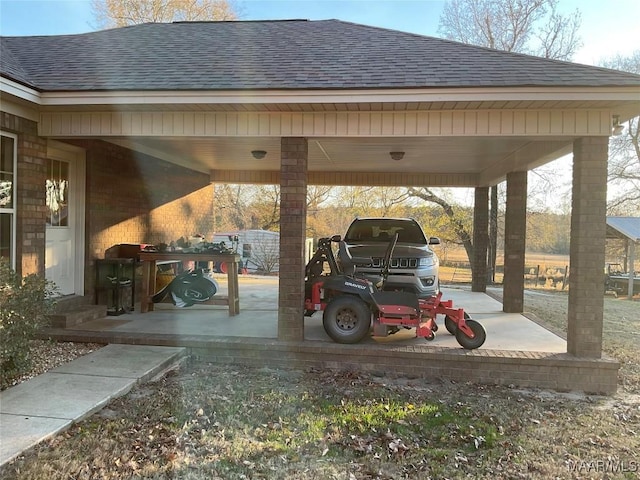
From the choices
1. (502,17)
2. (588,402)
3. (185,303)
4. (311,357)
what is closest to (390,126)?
(311,357)

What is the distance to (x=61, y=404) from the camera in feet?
14.2

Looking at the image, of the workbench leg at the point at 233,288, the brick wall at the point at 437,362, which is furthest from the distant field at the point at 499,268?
the brick wall at the point at 437,362

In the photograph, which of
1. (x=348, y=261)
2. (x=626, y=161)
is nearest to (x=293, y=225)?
(x=348, y=261)

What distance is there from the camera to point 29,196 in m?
6.49

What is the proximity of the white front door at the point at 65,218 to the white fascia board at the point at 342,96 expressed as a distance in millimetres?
1857

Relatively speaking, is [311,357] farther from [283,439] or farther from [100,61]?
[100,61]

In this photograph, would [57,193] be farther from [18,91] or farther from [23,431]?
[23,431]

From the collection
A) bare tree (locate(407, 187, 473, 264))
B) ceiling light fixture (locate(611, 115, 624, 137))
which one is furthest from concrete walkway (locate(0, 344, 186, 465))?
bare tree (locate(407, 187, 473, 264))

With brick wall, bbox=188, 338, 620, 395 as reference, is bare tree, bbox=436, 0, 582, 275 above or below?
above

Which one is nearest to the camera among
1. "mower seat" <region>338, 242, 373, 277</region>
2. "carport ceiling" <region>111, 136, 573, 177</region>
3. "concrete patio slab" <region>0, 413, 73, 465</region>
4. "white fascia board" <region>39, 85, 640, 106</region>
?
"concrete patio slab" <region>0, 413, 73, 465</region>

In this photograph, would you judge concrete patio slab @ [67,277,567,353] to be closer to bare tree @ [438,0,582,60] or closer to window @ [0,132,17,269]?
window @ [0,132,17,269]

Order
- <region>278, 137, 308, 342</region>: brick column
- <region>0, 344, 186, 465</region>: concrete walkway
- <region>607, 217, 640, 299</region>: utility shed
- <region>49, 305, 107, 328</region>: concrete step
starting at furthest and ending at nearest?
<region>607, 217, 640, 299</region>: utility shed < <region>49, 305, 107, 328</region>: concrete step < <region>278, 137, 308, 342</region>: brick column < <region>0, 344, 186, 465</region>: concrete walkway

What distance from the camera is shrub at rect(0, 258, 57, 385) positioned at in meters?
4.71

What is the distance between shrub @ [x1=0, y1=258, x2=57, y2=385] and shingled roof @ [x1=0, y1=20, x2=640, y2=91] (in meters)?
2.37
